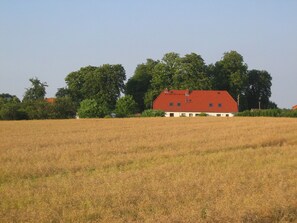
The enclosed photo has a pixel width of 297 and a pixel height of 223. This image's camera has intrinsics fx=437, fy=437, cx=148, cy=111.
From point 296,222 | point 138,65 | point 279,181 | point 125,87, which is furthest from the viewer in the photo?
point 138,65

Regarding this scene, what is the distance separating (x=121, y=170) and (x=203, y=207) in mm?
5884

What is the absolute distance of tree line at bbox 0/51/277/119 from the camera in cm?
8112

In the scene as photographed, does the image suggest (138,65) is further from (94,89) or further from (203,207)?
(203,207)

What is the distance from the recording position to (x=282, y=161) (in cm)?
1470

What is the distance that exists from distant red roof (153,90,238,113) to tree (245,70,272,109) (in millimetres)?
14969

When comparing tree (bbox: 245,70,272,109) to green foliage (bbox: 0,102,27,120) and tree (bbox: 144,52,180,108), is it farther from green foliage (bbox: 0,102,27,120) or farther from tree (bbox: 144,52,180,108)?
green foliage (bbox: 0,102,27,120)

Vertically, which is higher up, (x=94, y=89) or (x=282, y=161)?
(x=94, y=89)

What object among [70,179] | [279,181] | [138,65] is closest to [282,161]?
[279,181]

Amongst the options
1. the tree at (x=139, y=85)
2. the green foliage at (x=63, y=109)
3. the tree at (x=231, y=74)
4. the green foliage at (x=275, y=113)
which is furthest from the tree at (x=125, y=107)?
the tree at (x=231, y=74)

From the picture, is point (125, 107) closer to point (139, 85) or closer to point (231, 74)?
point (139, 85)

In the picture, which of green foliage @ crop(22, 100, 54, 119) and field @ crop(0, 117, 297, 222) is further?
green foliage @ crop(22, 100, 54, 119)

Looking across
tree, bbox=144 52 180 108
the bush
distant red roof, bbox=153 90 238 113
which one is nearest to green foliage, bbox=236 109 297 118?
the bush

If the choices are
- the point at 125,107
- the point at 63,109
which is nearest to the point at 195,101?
the point at 125,107

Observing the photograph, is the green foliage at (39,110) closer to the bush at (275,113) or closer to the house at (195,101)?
the house at (195,101)
